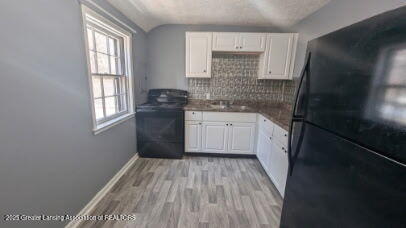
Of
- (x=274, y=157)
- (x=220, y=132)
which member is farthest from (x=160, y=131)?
(x=274, y=157)

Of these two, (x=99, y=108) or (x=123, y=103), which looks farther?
(x=123, y=103)

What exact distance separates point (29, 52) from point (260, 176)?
281cm

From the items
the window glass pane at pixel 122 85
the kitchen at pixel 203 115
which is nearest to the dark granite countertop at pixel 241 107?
the kitchen at pixel 203 115

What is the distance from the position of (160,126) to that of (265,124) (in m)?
1.74

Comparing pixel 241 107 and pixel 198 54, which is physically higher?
pixel 198 54

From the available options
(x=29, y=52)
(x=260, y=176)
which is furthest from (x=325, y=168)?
(x=29, y=52)

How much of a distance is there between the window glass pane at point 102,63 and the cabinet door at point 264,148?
246 cm

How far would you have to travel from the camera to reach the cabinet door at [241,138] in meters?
2.91

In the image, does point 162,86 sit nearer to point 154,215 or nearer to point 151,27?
point 151,27

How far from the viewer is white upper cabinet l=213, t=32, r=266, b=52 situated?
2.90m

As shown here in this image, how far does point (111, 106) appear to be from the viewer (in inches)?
93.5

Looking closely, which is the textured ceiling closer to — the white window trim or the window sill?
the white window trim

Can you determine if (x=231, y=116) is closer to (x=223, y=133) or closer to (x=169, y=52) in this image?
(x=223, y=133)

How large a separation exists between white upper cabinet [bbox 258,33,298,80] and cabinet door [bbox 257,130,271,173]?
113 centimetres
